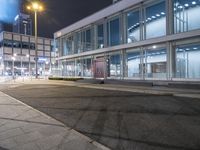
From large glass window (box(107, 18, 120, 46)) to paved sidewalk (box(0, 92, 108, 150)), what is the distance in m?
17.8

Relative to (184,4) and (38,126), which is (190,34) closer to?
(184,4)

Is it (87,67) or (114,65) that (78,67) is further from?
(114,65)

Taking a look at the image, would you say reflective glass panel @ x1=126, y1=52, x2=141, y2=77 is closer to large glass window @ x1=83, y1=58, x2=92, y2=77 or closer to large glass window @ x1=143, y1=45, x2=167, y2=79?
large glass window @ x1=143, y1=45, x2=167, y2=79

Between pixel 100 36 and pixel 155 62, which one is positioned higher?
pixel 100 36

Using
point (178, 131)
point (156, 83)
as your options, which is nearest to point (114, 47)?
point (156, 83)

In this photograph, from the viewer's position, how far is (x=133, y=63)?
2097cm

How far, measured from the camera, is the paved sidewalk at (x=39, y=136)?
459 cm

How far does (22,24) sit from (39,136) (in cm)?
14466

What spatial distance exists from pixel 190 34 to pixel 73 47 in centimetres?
2118

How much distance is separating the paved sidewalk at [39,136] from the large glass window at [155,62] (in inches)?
515

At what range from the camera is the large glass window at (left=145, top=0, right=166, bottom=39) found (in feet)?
60.9

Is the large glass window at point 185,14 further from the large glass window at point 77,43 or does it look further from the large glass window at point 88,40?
the large glass window at point 77,43

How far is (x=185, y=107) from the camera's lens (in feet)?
26.4

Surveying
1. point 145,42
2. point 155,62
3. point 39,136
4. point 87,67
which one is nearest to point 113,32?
point 145,42
